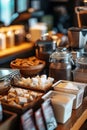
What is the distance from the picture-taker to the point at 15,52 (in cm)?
362

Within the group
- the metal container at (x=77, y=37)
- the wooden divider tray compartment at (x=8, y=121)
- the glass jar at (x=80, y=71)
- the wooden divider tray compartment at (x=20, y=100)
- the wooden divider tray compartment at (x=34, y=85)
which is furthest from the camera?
the metal container at (x=77, y=37)

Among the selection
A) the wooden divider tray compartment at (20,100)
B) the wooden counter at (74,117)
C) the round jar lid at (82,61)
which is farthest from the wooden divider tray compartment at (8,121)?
the round jar lid at (82,61)

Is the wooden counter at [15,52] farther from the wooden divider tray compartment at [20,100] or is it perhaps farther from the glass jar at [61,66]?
the wooden divider tray compartment at [20,100]

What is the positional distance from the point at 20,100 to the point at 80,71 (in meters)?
0.62

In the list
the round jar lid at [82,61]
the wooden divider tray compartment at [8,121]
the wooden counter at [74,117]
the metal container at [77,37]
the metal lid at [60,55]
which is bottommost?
the wooden counter at [74,117]

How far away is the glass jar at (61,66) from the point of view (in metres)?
1.70

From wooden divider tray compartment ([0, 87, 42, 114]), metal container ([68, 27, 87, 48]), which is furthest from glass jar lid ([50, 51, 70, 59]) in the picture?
wooden divider tray compartment ([0, 87, 42, 114])

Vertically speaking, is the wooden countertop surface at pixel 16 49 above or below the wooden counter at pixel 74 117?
below

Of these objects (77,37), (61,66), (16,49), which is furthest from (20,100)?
(16,49)

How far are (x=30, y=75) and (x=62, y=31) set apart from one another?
3.35m

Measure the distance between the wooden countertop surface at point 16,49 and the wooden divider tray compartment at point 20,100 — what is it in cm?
212

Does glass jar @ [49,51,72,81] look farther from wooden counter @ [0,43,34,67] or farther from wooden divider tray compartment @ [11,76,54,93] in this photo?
wooden counter @ [0,43,34,67]

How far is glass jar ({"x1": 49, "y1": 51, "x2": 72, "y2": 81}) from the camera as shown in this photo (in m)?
1.70

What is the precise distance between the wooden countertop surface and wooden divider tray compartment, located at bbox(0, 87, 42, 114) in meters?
2.12
